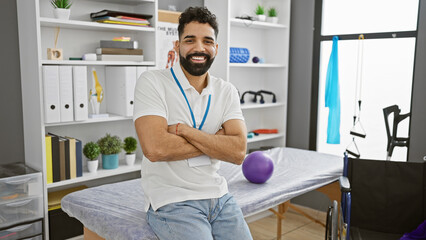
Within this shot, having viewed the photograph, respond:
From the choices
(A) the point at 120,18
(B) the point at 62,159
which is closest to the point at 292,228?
(B) the point at 62,159

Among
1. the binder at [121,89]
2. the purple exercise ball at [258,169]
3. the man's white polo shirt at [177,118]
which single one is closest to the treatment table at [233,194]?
the purple exercise ball at [258,169]

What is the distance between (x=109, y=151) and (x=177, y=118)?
127cm

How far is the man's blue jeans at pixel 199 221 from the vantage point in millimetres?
1638

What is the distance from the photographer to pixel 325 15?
379cm

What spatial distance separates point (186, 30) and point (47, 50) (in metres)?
1.22

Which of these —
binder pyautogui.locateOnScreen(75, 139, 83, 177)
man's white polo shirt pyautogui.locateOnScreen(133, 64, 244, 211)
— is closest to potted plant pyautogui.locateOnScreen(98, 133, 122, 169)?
binder pyautogui.locateOnScreen(75, 139, 83, 177)

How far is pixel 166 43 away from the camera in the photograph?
323 cm

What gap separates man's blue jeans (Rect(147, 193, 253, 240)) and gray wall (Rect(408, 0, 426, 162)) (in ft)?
6.81

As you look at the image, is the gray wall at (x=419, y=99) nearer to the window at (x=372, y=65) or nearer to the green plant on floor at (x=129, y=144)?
the window at (x=372, y=65)

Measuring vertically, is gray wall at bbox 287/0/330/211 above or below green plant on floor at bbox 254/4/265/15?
below

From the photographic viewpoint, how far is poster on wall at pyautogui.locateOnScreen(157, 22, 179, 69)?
319 cm

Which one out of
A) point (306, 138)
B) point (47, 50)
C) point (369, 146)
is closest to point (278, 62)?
point (306, 138)

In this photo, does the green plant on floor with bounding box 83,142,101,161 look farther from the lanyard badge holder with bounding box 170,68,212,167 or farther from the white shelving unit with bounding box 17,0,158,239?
the lanyard badge holder with bounding box 170,68,212,167

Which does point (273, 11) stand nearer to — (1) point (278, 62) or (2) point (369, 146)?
(1) point (278, 62)
